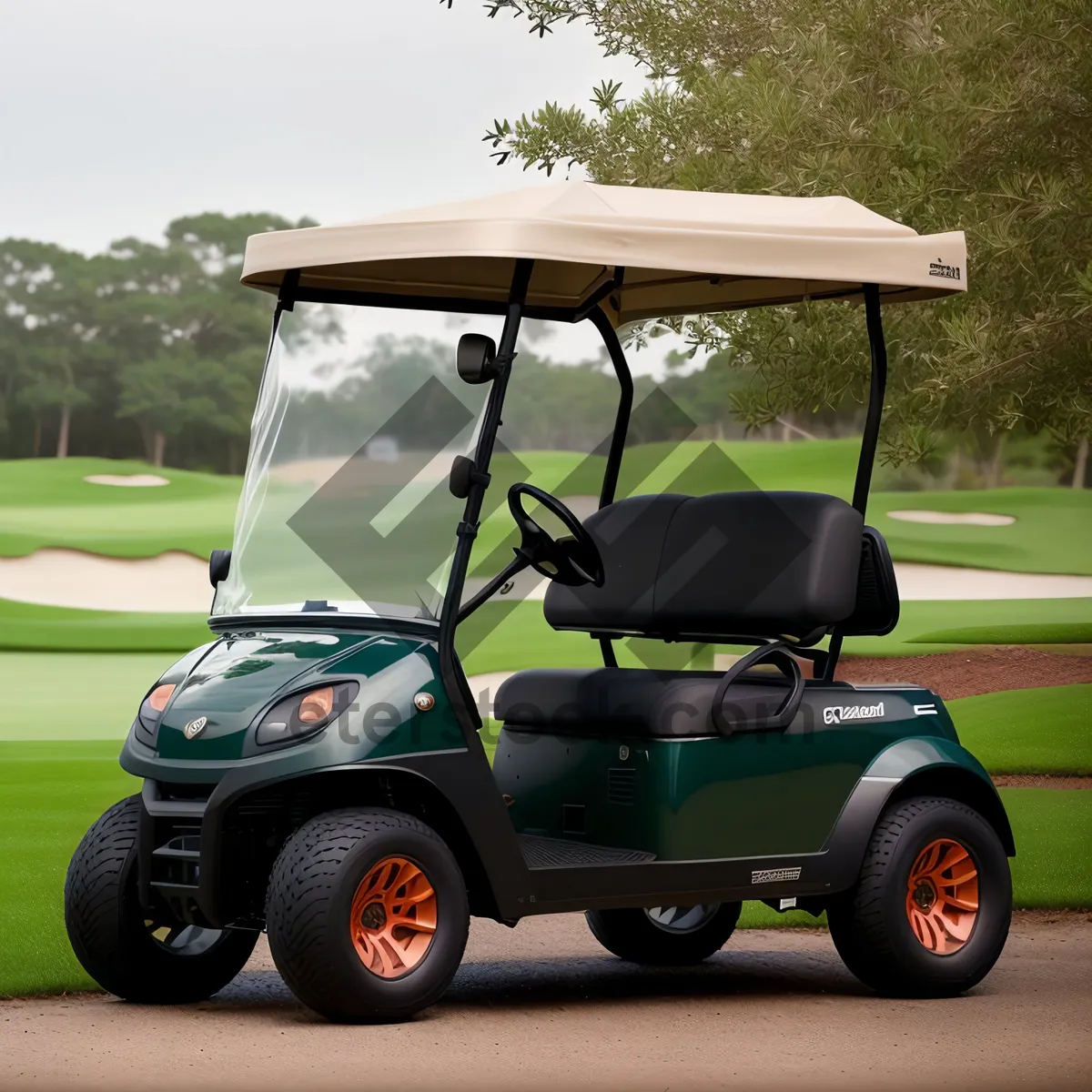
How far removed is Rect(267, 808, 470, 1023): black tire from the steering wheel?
2.86 feet

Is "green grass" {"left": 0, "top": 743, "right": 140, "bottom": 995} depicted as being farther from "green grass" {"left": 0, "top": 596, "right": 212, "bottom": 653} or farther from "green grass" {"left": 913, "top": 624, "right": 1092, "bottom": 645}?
"green grass" {"left": 913, "top": 624, "right": 1092, "bottom": 645}

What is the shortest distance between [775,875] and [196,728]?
6.01ft

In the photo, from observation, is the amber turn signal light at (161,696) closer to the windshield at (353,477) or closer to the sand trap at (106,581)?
the windshield at (353,477)

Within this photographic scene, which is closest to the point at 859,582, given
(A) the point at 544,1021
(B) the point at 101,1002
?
(A) the point at 544,1021

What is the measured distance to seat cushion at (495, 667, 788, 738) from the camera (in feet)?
18.6

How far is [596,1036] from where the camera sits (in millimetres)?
5188

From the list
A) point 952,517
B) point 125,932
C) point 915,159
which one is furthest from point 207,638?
point 125,932

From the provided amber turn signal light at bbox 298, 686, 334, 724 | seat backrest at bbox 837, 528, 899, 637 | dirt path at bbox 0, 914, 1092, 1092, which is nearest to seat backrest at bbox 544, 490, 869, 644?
seat backrest at bbox 837, 528, 899, 637

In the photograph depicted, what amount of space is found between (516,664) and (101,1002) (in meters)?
14.1

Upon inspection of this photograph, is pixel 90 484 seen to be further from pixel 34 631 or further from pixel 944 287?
pixel 944 287

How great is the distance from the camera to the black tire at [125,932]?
542cm

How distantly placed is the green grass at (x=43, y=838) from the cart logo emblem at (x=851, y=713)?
247 cm

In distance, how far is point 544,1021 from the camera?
5402 mm

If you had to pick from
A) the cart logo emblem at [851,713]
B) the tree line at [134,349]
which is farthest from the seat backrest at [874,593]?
the tree line at [134,349]
